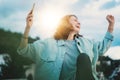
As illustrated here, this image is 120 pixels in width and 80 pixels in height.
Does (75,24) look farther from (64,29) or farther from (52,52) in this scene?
(52,52)

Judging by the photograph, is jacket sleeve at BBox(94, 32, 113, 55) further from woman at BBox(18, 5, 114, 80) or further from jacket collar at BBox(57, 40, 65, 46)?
jacket collar at BBox(57, 40, 65, 46)

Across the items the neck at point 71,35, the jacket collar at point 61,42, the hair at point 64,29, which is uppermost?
the hair at point 64,29

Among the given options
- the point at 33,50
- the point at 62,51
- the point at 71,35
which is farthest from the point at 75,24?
the point at 33,50

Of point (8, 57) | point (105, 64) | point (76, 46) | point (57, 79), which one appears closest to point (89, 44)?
point (76, 46)

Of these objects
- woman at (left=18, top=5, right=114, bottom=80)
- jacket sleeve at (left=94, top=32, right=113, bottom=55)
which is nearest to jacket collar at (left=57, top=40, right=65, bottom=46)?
woman at (left=18, top=5, right=114, bottom=80)

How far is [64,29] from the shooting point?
3.39 m

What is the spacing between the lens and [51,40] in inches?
130

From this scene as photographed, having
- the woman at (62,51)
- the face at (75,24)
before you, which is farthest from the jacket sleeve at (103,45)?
the face at (75,24)

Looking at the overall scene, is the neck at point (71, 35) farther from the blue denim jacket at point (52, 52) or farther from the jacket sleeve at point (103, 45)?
the jacket sleeve at point (103, 45)

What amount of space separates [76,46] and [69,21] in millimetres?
244

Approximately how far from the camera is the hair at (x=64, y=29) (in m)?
3.37

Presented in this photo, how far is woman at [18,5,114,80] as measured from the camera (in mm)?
3125

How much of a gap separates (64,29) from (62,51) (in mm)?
238

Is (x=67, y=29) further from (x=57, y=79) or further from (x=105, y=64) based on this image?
(x=105, y=64)
